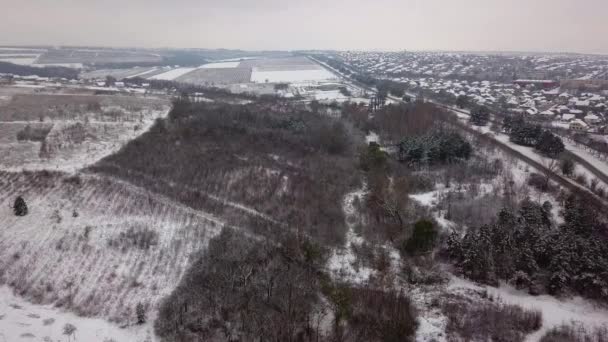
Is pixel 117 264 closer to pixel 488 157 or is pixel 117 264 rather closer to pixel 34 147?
pixel 34 147

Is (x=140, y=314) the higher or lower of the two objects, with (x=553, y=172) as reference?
lower

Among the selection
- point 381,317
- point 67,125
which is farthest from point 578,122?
point 67,125

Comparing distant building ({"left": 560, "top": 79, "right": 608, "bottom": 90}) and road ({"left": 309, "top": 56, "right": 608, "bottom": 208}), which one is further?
distant building ({"left": 560, "top": 79, "right": 608, "bottom": 90})

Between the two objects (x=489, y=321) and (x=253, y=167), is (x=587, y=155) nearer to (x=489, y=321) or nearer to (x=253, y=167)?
(x=489, y=321)

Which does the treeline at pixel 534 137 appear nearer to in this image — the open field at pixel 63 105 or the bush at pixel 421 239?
the bush at pixel 421 239

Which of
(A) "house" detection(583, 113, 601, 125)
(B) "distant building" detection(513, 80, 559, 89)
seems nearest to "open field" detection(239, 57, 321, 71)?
(B) "distant building" detection(513, 80, 559, 89)

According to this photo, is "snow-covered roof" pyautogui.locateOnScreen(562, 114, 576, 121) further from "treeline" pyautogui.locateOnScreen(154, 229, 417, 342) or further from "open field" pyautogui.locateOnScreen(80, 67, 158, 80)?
"open field" pyautogui.locateOnScreen(80, 67, 158, 80)

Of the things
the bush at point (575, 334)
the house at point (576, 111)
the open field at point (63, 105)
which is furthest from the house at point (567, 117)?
the open field at point (63, 105)

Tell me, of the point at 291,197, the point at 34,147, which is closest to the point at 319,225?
the point at 291,197
